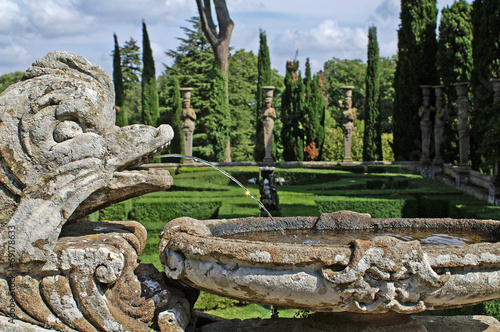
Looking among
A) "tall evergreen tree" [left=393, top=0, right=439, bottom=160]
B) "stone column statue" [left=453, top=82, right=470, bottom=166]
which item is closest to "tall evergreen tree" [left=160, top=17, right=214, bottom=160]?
"tall evergreen tree" [left=393, top=0, right=439, bottom=160]

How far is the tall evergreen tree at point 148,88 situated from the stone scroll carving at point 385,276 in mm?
22713

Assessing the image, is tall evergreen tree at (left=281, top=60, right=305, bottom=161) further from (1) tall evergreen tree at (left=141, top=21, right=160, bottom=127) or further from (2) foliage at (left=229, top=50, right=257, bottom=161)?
(1) tall evergreen tree at (left=141, top=21, right=160, bottom=127)

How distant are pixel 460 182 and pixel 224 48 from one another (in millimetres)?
13077

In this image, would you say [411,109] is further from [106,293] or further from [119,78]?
[106,293]

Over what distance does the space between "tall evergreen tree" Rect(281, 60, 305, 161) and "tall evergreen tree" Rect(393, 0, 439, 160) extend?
204 inches

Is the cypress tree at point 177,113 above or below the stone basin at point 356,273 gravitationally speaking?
above

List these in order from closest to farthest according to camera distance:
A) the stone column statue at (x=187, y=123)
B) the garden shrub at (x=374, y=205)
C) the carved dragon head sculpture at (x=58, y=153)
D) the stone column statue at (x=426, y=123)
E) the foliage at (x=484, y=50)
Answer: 1. the carved dragon head sculpture at (x=58, y=153)
2. the garden shrub at (x=374, y=205)
3. the foliage at (x=484, y=50)
4. the stone column statue at (x=426, y=123)
5. the stone column statue at (x=187, y=123)

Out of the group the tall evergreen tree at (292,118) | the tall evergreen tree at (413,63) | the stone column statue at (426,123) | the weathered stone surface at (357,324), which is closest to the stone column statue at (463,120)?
the stone column statue at (426,123)

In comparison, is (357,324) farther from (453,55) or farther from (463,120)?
(453,55)

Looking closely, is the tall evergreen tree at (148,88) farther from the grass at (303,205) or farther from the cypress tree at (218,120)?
the grass at (303,205)

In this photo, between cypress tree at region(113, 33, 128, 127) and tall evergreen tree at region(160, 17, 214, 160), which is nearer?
cypress tree at region(113, 33, 128, 127)

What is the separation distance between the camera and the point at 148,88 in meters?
25.0

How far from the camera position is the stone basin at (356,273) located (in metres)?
→ 2.66

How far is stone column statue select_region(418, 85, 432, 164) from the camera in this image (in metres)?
18.7
